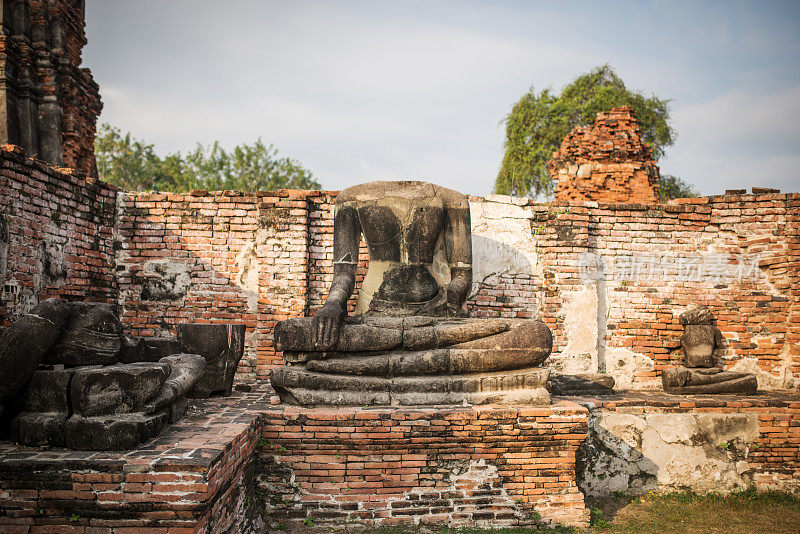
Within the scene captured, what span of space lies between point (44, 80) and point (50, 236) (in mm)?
4471

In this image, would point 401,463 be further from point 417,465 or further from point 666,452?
point 666,452

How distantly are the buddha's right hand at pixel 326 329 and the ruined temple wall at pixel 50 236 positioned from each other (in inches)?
113

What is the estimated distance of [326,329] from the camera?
14.2 ft

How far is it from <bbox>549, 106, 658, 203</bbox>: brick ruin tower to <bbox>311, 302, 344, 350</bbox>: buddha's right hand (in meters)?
6.00

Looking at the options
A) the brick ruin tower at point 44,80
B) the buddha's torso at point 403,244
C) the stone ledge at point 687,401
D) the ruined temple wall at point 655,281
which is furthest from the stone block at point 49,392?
the brick ruin tower at point 44,80

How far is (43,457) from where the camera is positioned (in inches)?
116

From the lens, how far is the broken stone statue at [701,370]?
18.4ft

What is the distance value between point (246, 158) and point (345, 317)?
22943mm

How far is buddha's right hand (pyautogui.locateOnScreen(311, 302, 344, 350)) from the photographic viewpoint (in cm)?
429

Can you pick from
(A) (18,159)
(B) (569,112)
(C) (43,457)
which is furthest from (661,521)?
(B) (569,112)

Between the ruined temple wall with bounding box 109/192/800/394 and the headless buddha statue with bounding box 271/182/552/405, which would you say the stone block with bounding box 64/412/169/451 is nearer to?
the headless buddha statue with bounding box 271/182/552/405

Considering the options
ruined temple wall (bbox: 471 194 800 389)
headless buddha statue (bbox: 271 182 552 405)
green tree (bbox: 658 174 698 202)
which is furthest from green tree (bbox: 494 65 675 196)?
headless buddha statue (bbox: 271 182 552 405)

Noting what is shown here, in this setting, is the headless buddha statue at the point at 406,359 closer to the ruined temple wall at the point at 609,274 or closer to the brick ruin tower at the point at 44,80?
the ruined temple wall at the point at 609,274

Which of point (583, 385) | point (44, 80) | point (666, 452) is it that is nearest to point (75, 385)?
point (583, 385)
